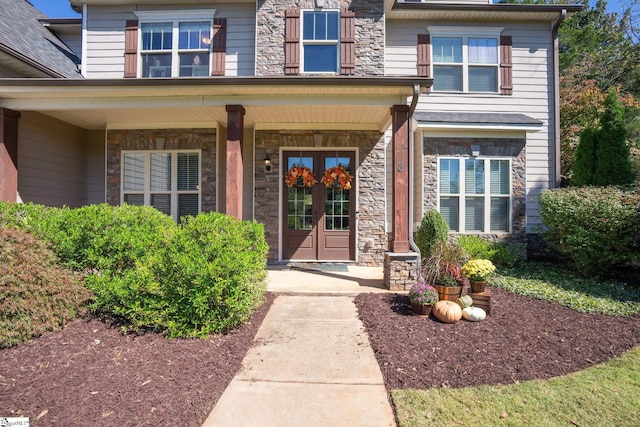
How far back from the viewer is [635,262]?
16.7ft

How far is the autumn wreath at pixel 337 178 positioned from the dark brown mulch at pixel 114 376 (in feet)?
13.7

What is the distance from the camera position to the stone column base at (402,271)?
4980mm

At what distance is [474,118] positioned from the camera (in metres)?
7.06

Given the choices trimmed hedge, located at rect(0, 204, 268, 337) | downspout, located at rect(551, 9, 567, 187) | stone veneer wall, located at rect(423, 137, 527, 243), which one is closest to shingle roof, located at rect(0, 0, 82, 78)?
trimmed hedge, located at rect(0, 204, 268, 337)

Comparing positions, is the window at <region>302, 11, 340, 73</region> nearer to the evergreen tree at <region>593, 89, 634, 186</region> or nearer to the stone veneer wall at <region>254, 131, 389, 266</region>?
the stone veneer wall at <region>254, 131, 389, 266</region>

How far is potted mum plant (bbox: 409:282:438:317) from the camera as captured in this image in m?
3.84

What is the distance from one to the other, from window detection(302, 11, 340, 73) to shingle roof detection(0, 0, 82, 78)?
17.1ft

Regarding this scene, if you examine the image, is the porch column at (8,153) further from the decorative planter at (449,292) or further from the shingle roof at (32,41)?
the decorative planter at (449,292)

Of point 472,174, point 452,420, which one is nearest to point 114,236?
point 452,420

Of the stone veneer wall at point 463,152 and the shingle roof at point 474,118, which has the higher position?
the shingle roof at point 474,118

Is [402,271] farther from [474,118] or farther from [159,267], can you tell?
[474,118]

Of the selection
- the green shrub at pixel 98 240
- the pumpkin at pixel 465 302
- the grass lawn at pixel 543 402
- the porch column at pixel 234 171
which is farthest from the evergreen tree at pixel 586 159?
the green shrub at pixel 98 240

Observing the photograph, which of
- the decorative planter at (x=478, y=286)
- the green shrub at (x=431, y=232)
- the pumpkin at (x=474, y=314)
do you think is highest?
the green shrub at (x=431, y=232)

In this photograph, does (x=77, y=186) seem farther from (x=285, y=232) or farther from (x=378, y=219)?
(x=378, y=219)
